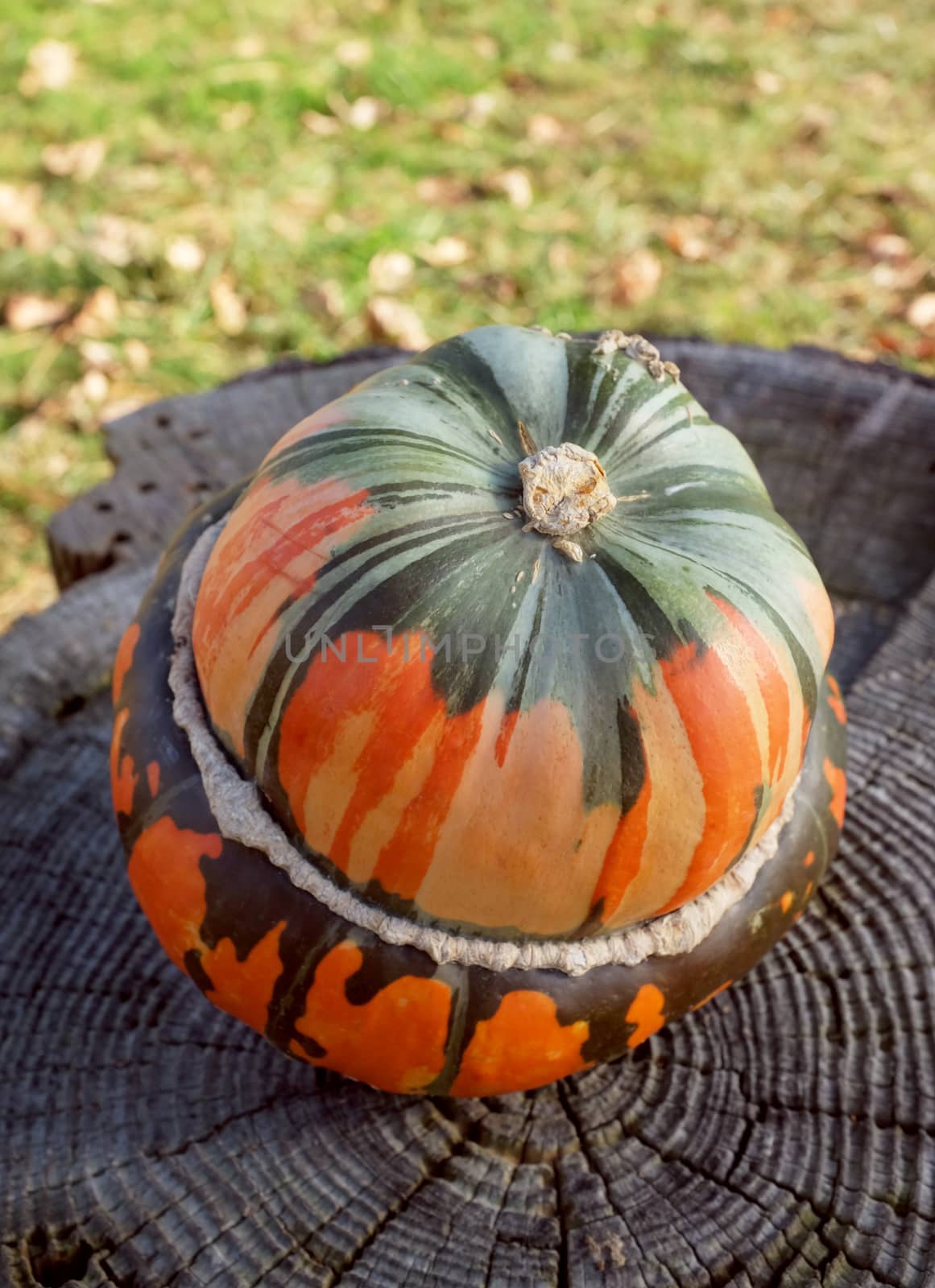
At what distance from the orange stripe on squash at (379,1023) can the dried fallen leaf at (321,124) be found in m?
3.30

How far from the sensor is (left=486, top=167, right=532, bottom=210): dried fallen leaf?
142 inches

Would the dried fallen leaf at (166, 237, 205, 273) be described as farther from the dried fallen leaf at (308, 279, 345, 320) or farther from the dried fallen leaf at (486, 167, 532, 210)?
the dried fallen leaf at (486, 167, 532, 210)

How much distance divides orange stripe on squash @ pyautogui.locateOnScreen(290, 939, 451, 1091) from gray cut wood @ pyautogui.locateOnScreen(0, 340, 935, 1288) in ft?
0.55

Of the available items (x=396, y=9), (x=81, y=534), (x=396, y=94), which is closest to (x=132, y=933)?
(x=81, y=534)

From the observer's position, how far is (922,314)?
10.7 ft

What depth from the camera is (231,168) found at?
12.0 feet

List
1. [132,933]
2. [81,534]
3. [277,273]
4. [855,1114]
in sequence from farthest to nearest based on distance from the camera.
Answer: [277,273], [81,534], [132,933], [855,1114]

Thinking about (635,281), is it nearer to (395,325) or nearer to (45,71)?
(395,325)

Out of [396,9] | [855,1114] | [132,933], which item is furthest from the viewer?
[396,9]

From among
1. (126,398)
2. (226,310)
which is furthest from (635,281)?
(126,398)

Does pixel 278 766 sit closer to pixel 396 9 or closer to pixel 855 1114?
pixel 855 1114

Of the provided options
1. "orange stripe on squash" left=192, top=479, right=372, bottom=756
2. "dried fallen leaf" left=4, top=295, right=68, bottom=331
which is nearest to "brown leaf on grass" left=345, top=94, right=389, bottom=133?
"dried fallen leaf" left=4, top=295, right=68, bottom=331

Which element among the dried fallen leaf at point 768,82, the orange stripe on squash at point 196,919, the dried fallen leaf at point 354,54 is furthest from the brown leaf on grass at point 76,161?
the orange stripe on squash at point 196,919

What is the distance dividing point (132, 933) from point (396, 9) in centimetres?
382
